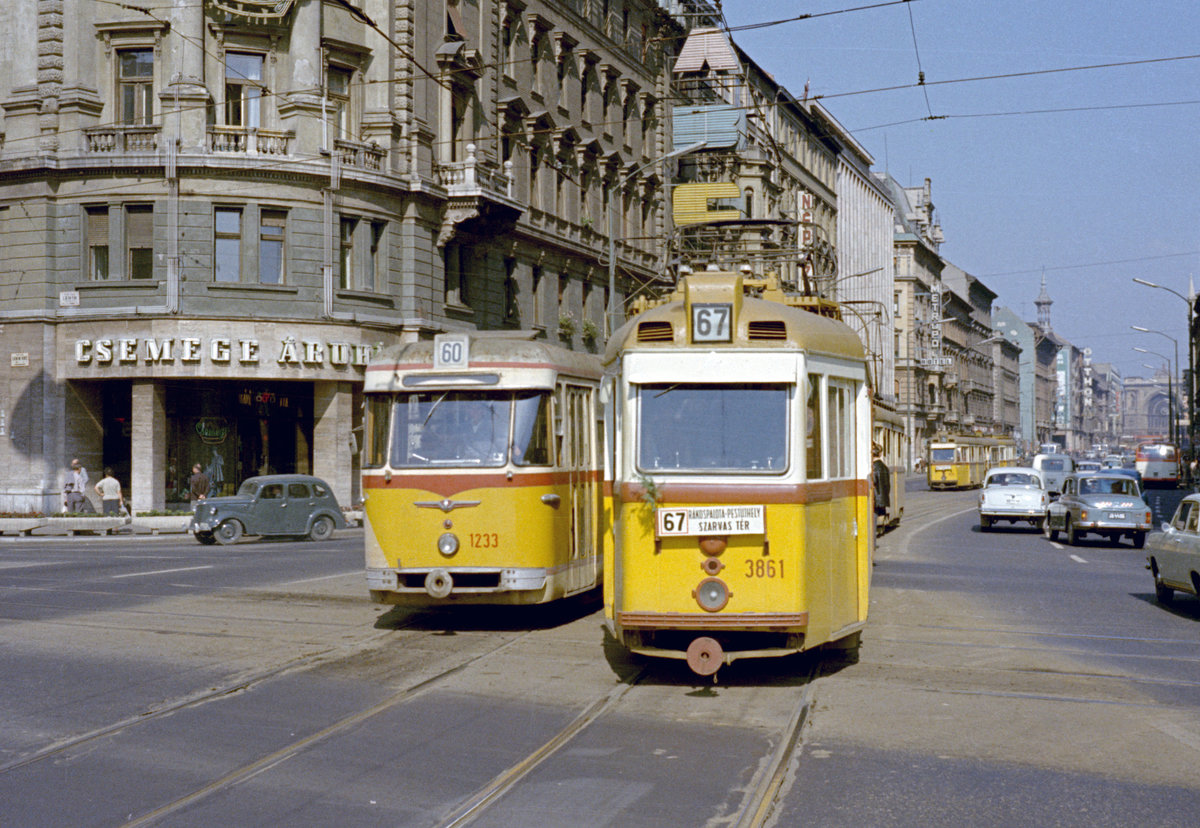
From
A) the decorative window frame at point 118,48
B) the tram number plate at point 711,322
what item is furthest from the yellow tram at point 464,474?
the decorative window frame at point 118,48

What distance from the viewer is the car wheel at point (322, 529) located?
97.1 ft

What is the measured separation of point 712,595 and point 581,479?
479 cm

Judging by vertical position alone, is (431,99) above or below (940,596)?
above

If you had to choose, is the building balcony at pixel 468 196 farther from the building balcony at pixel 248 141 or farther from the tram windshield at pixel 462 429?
the tram windshield at pixel 462 429

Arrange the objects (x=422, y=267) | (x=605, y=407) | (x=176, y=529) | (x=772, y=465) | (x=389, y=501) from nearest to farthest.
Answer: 1. (x=772, y=465)
2. (x=605, y=407)
3. (x=389, y=501)
4. (x=176, y=529)
5. (x=422, y=267)

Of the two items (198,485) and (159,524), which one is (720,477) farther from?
(198,485)

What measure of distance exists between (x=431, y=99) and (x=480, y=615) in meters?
25.6

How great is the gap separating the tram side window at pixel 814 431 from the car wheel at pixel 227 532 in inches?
831

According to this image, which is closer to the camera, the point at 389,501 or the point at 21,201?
the point at 389,501

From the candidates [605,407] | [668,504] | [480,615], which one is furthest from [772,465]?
[480,615]

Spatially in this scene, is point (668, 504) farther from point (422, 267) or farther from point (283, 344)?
point (422, 267)

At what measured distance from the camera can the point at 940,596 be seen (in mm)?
16703

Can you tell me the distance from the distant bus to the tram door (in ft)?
232

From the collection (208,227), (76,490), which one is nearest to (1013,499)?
(208,227)
